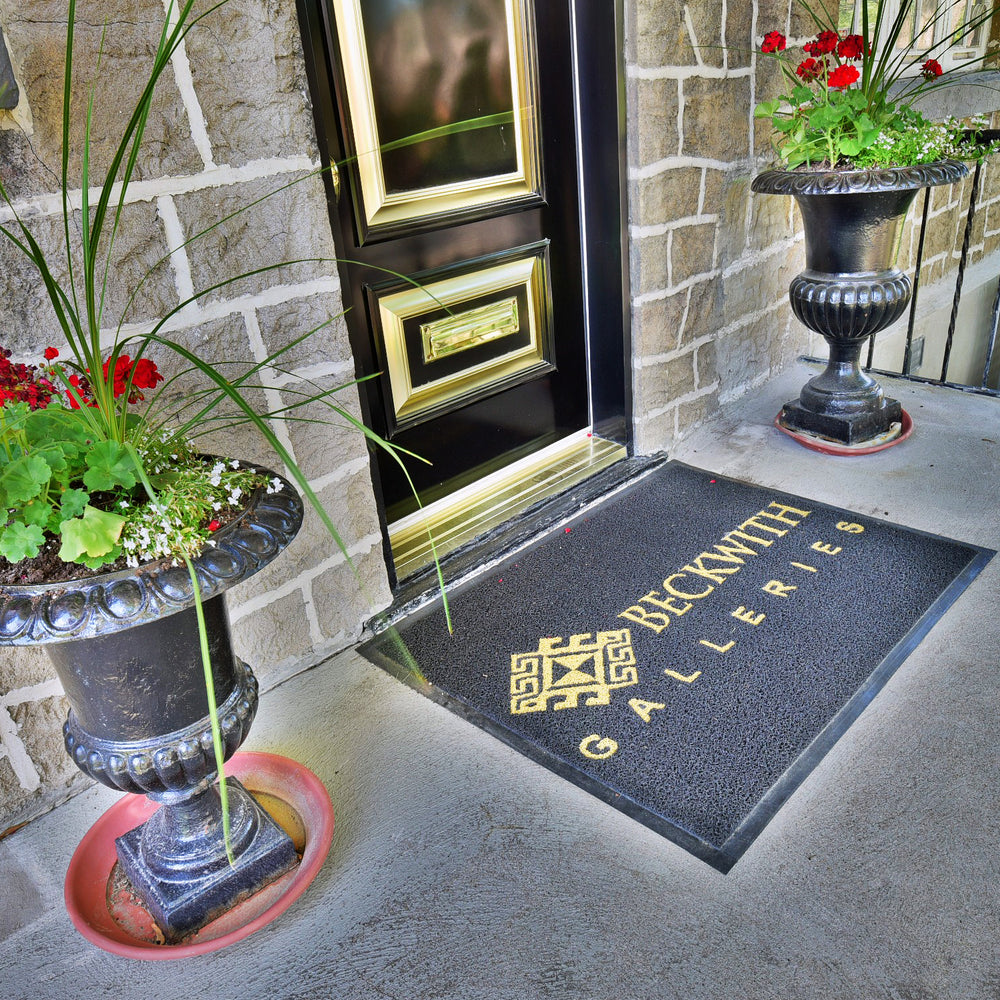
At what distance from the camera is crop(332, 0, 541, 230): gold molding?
1.77 metres

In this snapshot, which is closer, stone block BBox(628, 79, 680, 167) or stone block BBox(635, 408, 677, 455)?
stone block BBox(628, 79, 680, 167)

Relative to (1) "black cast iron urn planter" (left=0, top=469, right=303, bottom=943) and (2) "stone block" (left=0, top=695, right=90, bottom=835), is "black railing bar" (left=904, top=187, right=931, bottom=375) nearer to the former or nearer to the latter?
(1) "black cast iron urn planter" (left=0, top=469, right=303, bottom=943)

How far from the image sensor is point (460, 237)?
6.96ft

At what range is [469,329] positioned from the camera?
7.36ft

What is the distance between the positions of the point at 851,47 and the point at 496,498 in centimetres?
160

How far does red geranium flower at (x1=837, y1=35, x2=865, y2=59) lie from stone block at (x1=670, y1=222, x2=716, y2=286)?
560 mm

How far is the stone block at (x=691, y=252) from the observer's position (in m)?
2.44

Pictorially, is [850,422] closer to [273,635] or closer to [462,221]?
[462,221]

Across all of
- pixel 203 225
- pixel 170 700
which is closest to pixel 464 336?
pixel 203 225

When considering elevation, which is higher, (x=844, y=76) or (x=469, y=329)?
(x=844, y=76)

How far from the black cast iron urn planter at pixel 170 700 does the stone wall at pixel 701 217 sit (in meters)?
1.53

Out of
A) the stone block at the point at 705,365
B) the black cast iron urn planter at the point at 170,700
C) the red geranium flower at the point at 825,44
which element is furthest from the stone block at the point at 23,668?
the red geranium flower at the point at 825,44

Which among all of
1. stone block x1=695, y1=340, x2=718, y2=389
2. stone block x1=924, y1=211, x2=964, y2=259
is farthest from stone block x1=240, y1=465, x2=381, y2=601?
stone block x1=924, y1=211, x2=964, y2=259

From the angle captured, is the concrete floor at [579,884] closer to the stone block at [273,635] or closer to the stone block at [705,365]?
the stone block at [273,635]
